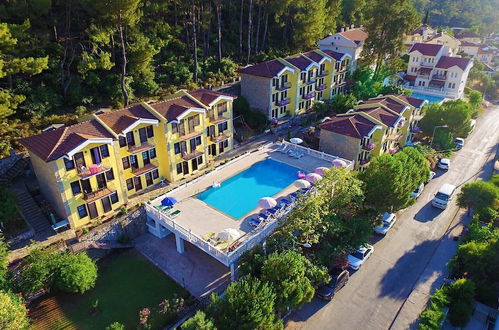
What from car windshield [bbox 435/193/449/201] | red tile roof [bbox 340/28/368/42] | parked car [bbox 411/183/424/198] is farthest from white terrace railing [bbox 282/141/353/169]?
red tile roof [bbox 340/28/368/42]

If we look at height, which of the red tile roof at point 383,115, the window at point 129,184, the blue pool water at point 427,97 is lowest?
the blue pool water at point 427,97

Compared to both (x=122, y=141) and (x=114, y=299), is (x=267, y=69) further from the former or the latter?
(x=114, y=299)

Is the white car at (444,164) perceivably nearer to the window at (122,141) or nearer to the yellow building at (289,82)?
the yellow building at (289,82)

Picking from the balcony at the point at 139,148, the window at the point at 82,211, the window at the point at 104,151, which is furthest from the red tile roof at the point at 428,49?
the window at the point at 82,211

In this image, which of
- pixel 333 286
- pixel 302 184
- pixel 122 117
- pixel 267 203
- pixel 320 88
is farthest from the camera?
pixel 320 88

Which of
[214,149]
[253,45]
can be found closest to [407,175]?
[214,149]

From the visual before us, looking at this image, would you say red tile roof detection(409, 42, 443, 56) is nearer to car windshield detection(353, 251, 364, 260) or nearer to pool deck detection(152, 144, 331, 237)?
pool deck detection(152, 144, 331, 237)

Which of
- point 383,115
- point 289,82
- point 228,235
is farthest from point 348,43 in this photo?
point 228,235
